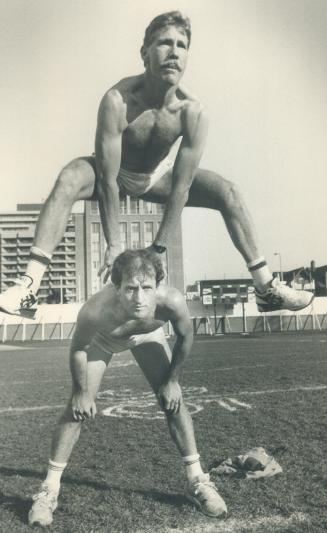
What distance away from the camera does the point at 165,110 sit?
4.23 meters

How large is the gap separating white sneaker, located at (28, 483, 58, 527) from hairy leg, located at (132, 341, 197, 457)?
4.55 feet

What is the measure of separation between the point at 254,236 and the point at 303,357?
16.9m

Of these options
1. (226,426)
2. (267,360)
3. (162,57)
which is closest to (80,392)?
(162,57)

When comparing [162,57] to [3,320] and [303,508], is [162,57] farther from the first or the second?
[3,320]

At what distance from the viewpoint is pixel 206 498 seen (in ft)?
16.7

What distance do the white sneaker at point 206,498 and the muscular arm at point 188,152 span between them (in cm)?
288

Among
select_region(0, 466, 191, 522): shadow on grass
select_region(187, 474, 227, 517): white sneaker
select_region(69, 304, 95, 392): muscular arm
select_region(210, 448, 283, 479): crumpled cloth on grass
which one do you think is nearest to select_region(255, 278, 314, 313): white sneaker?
select_region(69, 304, 95, 392): muscular arm

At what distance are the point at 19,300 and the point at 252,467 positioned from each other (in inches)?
152

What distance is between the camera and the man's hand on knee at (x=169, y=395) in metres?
5.19

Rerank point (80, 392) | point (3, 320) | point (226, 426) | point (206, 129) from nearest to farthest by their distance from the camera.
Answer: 1. point (206, 129)
2. point (80, 392)
3. point (226, 426)
4. point (3, 320)

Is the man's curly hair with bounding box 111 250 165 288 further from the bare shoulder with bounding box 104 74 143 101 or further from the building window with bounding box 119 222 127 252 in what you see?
the bare shoulder with bounding box 104 74 143 101

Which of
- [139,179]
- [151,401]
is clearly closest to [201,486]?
[139,179]

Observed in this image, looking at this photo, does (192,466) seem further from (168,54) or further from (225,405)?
(225,405)

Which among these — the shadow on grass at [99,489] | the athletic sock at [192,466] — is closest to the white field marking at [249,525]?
the athletic sock at [192,466]
